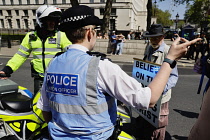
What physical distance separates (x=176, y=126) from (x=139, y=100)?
2920 millimetres

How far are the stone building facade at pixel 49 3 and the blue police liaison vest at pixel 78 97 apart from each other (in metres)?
45.0

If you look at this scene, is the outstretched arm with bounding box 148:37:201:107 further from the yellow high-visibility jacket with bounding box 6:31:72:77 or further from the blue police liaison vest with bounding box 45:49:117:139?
the yellow high-visibility jacket with bounding box 6:31:72:77

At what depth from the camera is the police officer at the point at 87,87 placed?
1146 millimetres

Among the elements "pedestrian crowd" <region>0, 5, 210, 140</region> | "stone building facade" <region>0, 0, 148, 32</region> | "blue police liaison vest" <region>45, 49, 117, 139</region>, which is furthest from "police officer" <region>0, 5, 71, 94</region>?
"stone building facade" <region>0, 0, 148, 32</region>

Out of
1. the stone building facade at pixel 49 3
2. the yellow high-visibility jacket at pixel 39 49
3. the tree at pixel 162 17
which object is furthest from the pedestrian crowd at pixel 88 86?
the tree at pixel 162 17

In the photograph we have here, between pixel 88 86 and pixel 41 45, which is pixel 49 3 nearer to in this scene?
pixel 41 45

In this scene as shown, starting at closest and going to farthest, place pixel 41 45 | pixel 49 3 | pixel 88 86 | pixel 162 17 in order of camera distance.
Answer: pixel 88 86
pixel 41 45
pixel 49 3
pixel 162 17

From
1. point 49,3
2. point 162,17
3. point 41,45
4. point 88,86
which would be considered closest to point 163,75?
point 88,86

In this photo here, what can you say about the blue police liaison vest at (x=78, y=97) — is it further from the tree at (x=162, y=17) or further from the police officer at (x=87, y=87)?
the tree at (x=162, y=17)

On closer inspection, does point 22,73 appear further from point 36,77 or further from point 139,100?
point 139,100

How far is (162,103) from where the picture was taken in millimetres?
2518

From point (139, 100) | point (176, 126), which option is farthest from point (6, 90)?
point (176, 126)

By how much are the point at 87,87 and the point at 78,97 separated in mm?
95

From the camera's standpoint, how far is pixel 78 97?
3.87 feet
